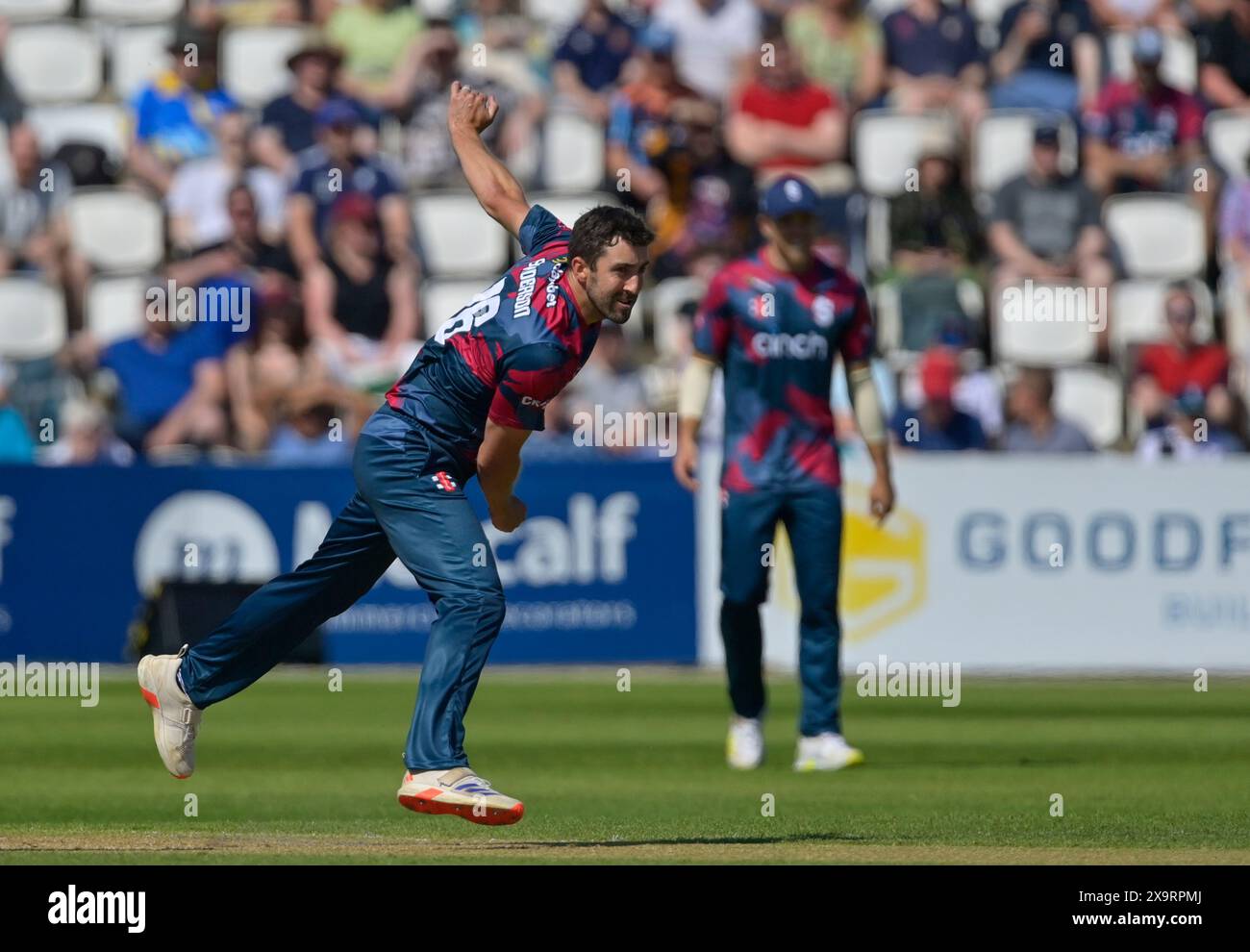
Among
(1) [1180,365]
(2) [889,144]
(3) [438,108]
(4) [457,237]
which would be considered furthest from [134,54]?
(1) [1180,365]

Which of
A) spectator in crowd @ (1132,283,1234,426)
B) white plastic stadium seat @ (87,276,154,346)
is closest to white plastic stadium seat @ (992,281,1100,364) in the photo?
spectator in crowd @ (1132,283,1234,426)

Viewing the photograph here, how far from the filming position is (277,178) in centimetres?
2181

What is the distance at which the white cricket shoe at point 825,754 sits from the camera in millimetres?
11984

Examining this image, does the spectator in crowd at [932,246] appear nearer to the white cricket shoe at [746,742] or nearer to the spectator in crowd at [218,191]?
the spectator in crowd at [218,191]

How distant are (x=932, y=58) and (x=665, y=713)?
986cm

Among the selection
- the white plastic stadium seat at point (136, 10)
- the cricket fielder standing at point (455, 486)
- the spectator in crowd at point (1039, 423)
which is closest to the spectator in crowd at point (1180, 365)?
the spectator in crowd at point (1039, 423)

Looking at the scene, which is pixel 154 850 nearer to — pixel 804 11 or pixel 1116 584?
pixel 1116 584

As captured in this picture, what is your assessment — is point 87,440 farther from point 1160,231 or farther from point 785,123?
point 1160,231

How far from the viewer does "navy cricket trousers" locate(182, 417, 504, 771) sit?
8750mm

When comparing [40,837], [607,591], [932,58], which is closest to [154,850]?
[40,837]

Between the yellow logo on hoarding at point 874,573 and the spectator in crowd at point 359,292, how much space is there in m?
4.55

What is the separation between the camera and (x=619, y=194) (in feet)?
70.5

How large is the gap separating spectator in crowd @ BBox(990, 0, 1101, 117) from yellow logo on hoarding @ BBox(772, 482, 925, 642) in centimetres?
665

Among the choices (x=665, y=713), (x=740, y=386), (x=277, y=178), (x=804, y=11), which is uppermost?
(x=804, y=11)
